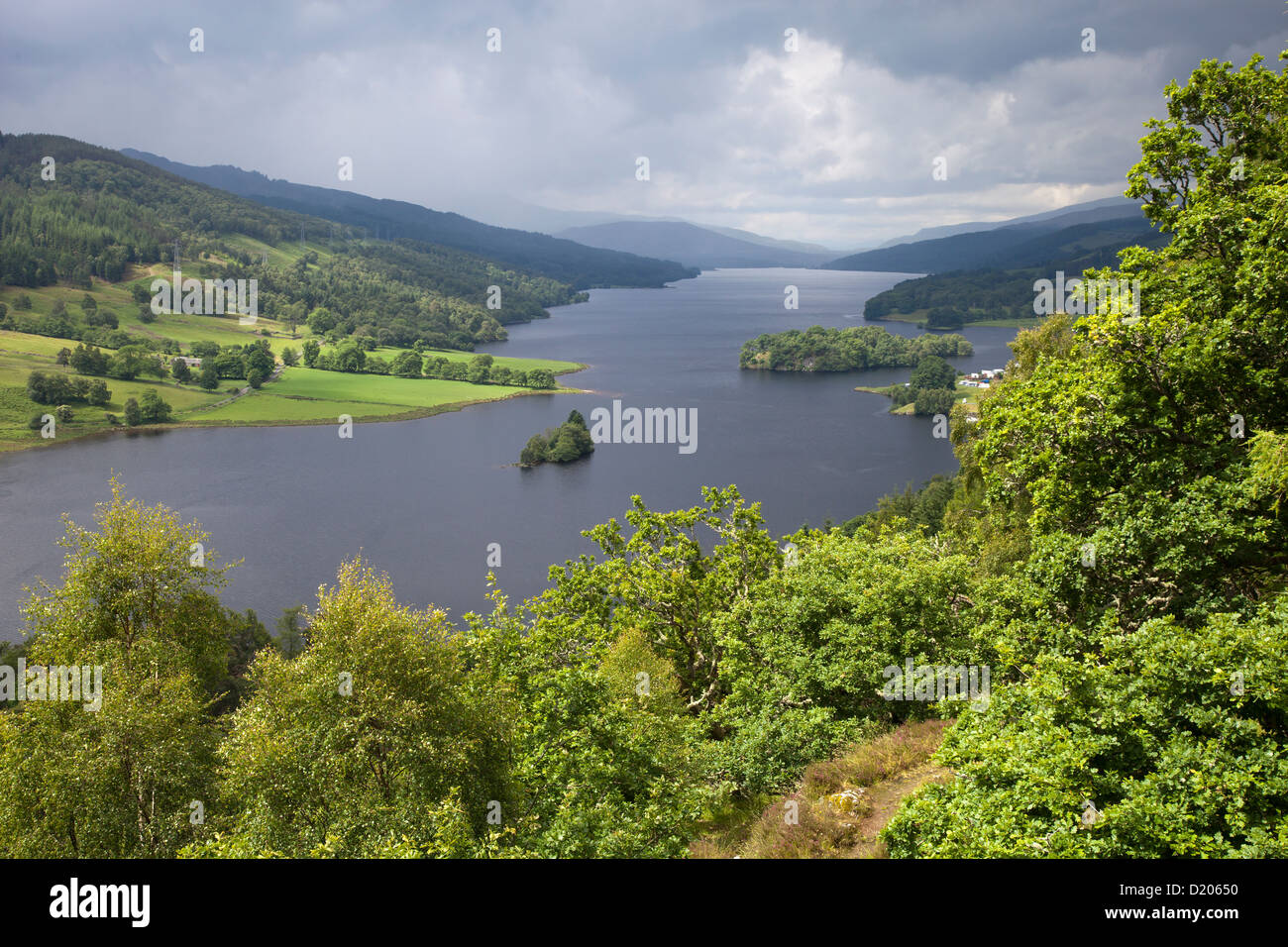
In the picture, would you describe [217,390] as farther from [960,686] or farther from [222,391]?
[960,686]

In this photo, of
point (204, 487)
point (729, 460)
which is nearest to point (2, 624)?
point (204, 487)

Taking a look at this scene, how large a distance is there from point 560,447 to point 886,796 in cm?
10125

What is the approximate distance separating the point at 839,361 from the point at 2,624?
6113 inches

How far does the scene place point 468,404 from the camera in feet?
487

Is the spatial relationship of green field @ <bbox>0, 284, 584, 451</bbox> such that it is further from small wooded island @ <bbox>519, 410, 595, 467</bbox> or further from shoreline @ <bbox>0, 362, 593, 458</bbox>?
small wooded island @ <bbox>519, 410, 595, 467</bbox>

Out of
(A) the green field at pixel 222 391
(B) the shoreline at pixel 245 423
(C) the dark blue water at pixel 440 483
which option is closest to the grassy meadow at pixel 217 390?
(A) the green field at pixel 222 391

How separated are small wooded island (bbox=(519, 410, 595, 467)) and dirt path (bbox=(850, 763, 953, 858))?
98.9 meters

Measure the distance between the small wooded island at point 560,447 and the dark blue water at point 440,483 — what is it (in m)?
2.08

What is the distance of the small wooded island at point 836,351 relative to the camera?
179000mm

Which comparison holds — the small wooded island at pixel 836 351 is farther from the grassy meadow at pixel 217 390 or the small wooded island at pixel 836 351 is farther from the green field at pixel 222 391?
the grassy meadow at pixel 217 390


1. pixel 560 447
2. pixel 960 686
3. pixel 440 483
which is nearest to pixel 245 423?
pixel 440 483
